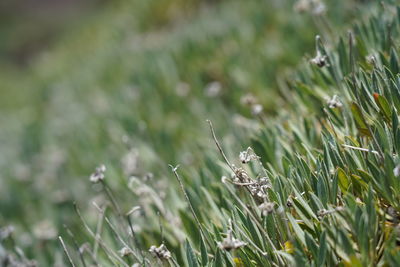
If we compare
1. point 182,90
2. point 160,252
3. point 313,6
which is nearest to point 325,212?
point 160,252

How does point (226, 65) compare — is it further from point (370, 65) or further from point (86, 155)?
point (370, 65)

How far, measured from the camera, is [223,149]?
2.36 m

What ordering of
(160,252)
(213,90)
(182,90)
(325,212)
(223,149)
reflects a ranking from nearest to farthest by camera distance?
(325,212) → (160,252) → (223,149) → (213,90) → (182,90)

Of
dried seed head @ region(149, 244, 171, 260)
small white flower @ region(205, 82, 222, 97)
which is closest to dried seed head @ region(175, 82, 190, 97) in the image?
small white flower @ region(205, 82, 222, 97)

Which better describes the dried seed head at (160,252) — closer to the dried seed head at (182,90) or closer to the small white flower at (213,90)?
the small white flower at (213,90)

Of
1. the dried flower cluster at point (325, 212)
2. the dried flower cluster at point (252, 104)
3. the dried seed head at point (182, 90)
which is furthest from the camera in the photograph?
the dried seed head at point (182, 90)

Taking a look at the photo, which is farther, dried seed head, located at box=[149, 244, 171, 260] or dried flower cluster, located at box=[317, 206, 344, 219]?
dried seed head, located at box=[149, 244, 171, 260]

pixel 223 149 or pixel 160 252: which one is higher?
pixel 160 252

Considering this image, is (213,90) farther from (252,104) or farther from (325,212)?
(325,212)

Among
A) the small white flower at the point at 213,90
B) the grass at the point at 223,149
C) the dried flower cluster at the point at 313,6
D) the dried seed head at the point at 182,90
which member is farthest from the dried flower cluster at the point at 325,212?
the dried seed head at the point at 182,90

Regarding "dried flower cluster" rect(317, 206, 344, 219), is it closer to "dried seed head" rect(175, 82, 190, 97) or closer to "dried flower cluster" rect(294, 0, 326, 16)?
"dried flower cluster" rect(294, 0, 326, 16)

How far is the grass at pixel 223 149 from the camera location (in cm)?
136

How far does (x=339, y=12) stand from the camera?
3055mm

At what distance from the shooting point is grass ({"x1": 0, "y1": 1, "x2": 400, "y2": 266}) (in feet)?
4.45
